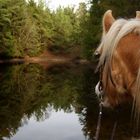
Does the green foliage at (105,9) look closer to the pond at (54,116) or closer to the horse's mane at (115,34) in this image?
the pond at (54,116)

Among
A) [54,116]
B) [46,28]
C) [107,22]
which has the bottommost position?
[54,116]

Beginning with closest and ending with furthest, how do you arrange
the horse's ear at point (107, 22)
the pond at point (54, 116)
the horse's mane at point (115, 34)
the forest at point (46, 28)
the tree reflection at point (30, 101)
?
the horse's mane at point (115, 34) < the horse's ear at point (107, 22) < the pond at point (54, 116) < the tree reflection at point (30, 101) < the forest at point (46, 28)

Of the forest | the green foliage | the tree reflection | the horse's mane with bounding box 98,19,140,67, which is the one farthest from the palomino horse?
the forest

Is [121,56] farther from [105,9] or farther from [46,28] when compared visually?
[46,28]

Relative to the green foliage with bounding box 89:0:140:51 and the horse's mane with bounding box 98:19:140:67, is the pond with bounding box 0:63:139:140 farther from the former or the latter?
the green foliage with bounding box 89:0:140:51

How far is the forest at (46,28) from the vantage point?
41766 mm

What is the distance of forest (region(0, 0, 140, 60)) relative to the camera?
137ft

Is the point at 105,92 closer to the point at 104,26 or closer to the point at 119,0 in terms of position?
the point at 104,26

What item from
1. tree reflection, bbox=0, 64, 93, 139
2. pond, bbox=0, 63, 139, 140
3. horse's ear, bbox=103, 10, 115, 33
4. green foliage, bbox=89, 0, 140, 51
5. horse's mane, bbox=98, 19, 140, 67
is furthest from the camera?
green foliage, bbox=89, 0, 140, 51

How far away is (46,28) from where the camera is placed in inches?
2527

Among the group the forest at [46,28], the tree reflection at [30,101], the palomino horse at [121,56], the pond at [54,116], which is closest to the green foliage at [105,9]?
the forest at [46,28]

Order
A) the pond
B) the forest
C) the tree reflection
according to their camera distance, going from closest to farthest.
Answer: the pond → the tree reflection → the forest

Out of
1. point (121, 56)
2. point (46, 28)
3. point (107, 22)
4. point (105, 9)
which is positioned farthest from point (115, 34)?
point (46, 28)

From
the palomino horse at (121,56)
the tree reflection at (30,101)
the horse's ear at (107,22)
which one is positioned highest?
the horse's ear at (107,22)
